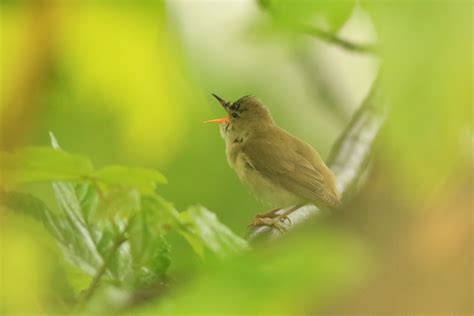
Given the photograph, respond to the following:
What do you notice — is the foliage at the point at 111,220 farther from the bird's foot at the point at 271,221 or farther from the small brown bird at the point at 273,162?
the small brown bird at the point at 273,162

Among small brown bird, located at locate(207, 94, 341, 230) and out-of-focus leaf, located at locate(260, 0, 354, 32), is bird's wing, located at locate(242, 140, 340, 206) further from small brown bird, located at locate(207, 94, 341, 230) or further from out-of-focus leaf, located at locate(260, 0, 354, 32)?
out-of-focus leaf, located at locate(260, 0, 354, 32)

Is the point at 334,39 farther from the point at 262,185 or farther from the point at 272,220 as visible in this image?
the point at 262,185

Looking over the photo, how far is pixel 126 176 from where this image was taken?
0.56 m

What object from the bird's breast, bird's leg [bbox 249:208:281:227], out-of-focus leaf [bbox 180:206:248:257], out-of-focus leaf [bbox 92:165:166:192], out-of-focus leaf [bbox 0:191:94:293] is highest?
out-of-focus leaf [bbox 92:165:166:192]

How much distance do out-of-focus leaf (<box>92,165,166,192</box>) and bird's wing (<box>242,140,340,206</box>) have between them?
1345mm

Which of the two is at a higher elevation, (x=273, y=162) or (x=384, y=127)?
(x=384, y=127)

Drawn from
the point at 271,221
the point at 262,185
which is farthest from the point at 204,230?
the point at 262,185

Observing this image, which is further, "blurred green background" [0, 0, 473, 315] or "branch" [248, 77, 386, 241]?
"branch" [248, 77, 386, 241]

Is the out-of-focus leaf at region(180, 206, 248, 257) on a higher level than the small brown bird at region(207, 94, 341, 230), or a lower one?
higher

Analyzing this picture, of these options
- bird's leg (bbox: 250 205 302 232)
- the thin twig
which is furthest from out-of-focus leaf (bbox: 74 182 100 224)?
bird's leg (bbox: 250 205 302 232)

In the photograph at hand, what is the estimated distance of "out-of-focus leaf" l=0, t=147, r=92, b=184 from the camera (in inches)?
18.8

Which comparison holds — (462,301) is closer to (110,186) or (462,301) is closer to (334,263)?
(334,263)

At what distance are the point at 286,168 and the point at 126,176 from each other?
1675 mm

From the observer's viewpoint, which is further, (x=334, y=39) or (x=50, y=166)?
(x=334, y=39)
